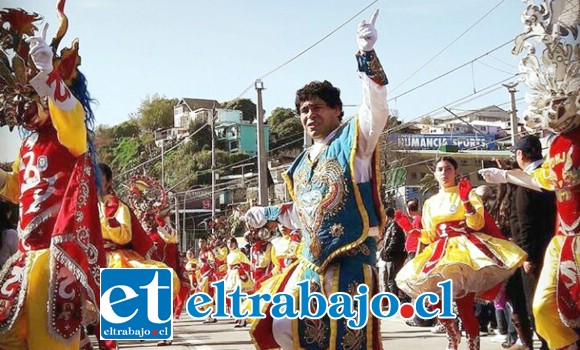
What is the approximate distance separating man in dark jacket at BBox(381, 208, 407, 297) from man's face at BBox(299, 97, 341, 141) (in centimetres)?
758

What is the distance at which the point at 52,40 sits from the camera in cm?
504

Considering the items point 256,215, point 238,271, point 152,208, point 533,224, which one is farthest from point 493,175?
point 238,271

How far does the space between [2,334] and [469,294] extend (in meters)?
4.38

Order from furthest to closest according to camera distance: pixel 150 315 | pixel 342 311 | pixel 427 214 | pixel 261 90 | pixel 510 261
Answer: pixel 261 90
pixel 427 214
pixel 510 261
pixel 150 315
pixel 342 311

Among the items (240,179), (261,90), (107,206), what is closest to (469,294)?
(107,206)

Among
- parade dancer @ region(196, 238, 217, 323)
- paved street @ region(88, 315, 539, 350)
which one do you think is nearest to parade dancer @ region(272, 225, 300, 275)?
paved street @ region(88, 315, 539, 350)

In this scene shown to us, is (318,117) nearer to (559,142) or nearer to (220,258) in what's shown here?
(559,142)

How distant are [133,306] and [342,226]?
4.67 feet

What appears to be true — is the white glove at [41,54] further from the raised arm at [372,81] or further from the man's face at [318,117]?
the raised arm at [372,81]

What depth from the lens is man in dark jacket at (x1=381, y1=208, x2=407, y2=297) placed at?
1246 centimetres

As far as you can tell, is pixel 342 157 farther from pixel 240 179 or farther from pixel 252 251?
pixel 240 179

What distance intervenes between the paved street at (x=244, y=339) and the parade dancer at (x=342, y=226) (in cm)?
455

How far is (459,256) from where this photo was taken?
758cm

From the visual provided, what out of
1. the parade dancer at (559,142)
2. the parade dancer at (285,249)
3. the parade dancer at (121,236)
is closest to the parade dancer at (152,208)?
the parade dancer at (121,236)
